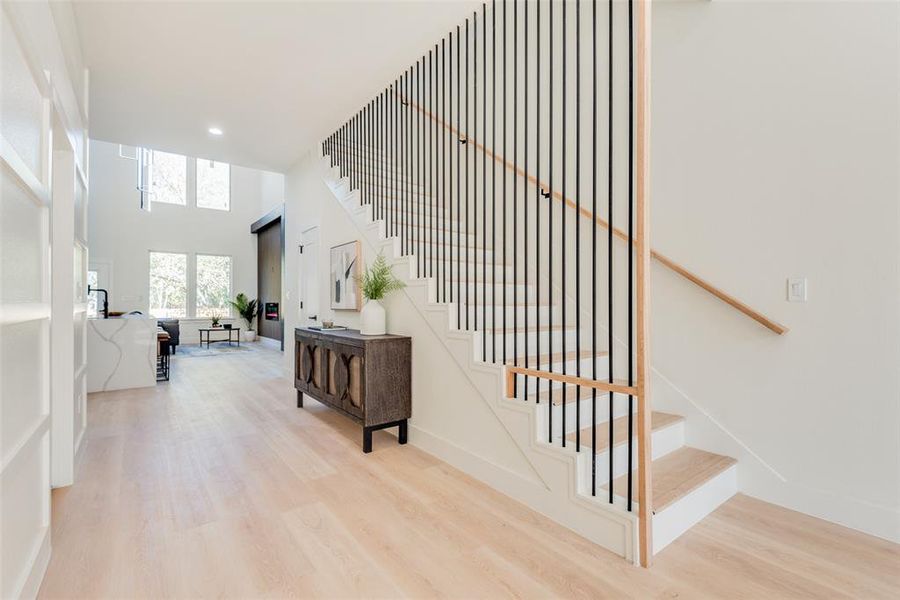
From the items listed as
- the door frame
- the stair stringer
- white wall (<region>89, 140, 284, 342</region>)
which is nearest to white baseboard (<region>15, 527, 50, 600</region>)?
the stair stringer

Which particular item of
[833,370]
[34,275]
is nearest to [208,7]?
[34,275]

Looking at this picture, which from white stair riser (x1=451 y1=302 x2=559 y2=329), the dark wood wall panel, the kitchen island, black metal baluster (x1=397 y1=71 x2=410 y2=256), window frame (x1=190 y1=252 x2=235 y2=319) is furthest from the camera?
window frame (x1=190 y1=252 x2=235 y2=319)

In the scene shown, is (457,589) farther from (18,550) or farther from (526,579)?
(18,550)

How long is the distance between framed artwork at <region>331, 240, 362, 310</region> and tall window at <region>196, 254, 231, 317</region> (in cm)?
796

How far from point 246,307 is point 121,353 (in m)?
6.16

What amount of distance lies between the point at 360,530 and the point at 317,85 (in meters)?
3.56

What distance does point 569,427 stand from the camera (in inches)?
92.0

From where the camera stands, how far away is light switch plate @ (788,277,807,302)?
2.20 metres

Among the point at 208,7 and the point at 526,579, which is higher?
the point at 208,7

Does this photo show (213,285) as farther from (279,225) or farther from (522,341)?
(522,341)

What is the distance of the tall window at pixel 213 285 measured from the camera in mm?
11031

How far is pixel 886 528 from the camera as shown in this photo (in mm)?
1941

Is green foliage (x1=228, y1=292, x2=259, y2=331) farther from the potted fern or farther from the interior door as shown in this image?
the potted fern

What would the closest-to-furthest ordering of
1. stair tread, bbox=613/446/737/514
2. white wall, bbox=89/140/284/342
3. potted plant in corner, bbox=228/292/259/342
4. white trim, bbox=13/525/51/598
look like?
white trim, bbox=13/525/51/598, stair tread, bbox=613/446/737/514, white wall, bbox=89/140/284/342, potted plant in corner, bbox=228/292/259/342
